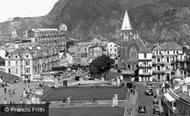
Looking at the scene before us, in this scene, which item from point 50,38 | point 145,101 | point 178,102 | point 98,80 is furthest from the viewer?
point 50,38

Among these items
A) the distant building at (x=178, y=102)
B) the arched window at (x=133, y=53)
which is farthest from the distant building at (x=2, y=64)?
the distant building at (x=178, y=102)

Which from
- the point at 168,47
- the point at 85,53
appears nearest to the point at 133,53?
the point at 168,47

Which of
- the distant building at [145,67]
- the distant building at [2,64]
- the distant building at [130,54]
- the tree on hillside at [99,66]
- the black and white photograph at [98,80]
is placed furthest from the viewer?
the distant building at [2,64]

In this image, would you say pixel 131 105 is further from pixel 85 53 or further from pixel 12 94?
pixel 85 53

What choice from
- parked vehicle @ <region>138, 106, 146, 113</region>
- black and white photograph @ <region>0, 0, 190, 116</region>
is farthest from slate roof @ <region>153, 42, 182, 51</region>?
parked vehicle @ <region>138, 106, 146, 113</region>

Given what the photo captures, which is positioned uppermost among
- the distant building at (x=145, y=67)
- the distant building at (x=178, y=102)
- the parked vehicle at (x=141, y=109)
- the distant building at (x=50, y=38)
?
the distant building at (x=50, y=38)

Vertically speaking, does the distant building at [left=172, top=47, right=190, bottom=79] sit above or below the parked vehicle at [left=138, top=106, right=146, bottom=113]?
above

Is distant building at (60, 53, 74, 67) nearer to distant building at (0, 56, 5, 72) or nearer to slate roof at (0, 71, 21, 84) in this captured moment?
distant building at (0, 56, 5, 72)

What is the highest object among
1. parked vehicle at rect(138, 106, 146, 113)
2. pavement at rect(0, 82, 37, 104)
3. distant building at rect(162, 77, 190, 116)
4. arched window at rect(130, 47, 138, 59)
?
arched window at rect(130, 47, 138, 59)

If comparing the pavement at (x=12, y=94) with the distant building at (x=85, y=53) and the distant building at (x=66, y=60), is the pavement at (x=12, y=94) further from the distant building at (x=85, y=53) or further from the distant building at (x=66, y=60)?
the distant building at (x=85, y=53)
